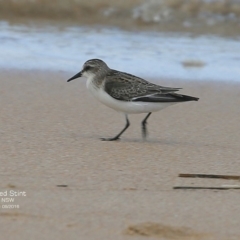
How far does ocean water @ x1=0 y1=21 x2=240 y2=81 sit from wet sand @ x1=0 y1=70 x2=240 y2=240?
1019mm

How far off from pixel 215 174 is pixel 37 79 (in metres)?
3.84

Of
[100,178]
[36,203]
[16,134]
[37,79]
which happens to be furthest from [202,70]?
[36,203]

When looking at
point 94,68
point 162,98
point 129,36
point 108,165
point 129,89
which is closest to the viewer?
point 108,165

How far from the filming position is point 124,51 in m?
10.1

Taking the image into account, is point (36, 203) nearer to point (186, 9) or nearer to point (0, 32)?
point (0, 32)

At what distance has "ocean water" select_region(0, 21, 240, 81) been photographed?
29.5ft

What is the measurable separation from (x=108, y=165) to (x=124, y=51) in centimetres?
530

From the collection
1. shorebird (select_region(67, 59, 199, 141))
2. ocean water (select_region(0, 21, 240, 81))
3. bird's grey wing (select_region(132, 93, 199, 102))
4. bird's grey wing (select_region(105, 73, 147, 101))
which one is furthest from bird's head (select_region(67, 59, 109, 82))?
ocean water (select_region(0, 21, 240, 81))

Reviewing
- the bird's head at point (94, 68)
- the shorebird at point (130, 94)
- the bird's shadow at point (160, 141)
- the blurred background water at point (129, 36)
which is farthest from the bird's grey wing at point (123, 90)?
the blurred background water at point (129, 36)

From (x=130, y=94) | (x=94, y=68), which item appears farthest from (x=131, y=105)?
(x=94, y=68)

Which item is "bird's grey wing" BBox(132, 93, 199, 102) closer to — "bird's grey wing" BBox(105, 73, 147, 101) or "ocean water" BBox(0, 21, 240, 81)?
"bird's grey wing" BBox(105, 73, 147, 101)

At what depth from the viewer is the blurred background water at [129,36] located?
362 inches

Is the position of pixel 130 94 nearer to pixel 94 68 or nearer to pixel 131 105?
pixel 131 105

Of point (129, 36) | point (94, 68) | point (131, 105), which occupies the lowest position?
point (131, 105)
